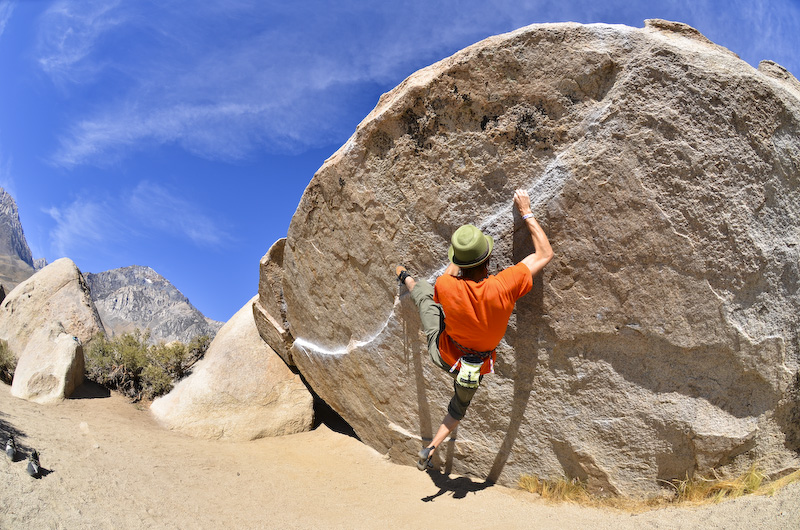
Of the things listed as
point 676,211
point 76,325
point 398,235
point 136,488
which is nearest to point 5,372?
point 76,325

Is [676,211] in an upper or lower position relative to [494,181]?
lower

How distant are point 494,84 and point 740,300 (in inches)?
77.3

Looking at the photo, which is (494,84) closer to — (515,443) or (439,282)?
(439,282)

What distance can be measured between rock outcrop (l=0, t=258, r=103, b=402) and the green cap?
470 cm

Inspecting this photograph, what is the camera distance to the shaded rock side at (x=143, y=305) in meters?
18.2

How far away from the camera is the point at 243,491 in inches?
157

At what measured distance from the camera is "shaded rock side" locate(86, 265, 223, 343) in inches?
718

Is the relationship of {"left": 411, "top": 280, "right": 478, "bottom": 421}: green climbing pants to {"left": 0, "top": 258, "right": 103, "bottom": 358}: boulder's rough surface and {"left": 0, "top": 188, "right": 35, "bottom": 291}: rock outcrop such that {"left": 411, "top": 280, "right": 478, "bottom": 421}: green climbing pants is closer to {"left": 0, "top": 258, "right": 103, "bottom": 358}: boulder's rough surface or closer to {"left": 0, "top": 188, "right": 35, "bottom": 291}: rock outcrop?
{"left": 0, "top": 258, "right": 103, "bottom": 358}: boulder's rough surface

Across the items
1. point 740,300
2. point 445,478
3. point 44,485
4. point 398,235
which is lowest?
point 445,478

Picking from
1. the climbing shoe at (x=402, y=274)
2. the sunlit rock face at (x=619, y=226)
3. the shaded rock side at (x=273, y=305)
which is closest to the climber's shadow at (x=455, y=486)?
the sunlit rock face at (x=619, y=226)

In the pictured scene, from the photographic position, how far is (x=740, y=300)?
312cm

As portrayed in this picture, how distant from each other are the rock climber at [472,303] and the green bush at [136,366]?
13.6 feet

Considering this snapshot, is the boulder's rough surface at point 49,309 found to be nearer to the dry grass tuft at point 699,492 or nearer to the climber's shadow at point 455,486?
the climber's shadow at point 455,486

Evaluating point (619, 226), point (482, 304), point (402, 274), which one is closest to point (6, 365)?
point (402, 274)
